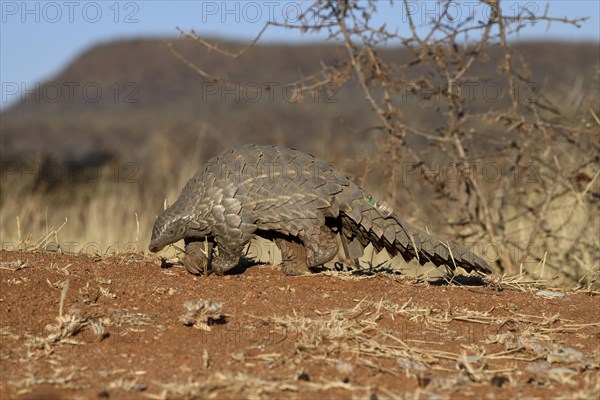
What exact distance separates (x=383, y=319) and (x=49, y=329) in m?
1.95

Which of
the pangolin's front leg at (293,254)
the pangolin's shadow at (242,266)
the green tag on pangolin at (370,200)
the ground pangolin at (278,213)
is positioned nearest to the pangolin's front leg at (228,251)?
the ground pangolin at (278,213)

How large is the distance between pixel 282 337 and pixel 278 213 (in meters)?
1.15

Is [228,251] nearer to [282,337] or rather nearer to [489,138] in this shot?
[282,337]

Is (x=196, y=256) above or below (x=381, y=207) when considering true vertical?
below

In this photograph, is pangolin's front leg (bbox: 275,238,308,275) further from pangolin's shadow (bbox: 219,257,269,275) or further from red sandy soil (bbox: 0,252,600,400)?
pangolin's shadow (bbox: 219,257,269,275)

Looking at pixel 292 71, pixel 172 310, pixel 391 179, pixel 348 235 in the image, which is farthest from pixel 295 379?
pixel 292 71

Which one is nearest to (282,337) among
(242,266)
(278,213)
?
(278,213)

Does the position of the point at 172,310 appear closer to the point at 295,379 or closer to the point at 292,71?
the point at 295,379

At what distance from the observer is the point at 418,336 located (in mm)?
4781

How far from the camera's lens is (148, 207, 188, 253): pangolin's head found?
18.7 feet

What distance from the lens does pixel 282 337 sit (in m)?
4.60

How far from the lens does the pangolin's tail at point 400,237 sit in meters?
5.68

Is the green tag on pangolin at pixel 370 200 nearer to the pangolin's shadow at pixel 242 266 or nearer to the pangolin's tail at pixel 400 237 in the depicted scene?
the pangolin's tail at pixel 400 237

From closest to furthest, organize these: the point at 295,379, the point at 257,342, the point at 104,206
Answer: the point at 295,379, the point at 257,342, the point at 104,206
